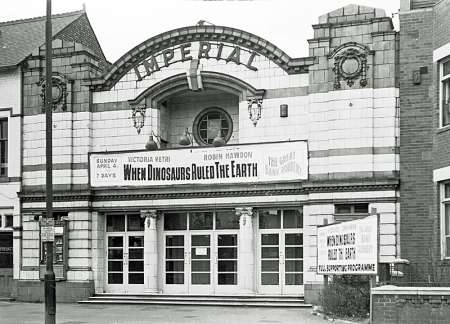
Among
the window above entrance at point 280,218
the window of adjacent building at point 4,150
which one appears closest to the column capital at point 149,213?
the window above entrance at point 280,218

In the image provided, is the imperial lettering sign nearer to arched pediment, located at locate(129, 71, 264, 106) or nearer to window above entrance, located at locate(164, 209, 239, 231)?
arched pediment, located at locate(129, 71, 264, 106)

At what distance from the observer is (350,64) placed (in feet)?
72.9

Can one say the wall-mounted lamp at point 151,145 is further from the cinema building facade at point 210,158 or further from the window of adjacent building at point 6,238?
the window of adjacent building at point 6,238

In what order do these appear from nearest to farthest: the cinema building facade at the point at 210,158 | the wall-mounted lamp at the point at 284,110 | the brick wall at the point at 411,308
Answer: the brick wall at the point at 411,308
the cinema building facade at the point at 210,158
the wall-mounted lamp at the point at 284,110

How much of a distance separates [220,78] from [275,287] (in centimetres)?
694

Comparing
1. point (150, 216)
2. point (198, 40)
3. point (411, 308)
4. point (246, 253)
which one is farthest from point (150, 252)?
point (411, 308)

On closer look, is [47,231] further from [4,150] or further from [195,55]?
[4,150]

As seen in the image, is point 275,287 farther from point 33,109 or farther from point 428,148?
point 33,109

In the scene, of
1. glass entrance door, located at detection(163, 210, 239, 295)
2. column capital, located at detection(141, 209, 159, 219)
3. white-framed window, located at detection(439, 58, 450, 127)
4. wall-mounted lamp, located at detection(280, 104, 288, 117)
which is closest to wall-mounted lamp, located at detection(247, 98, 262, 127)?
wall-mounted lamp, located at detection(280, 104, 288, 117)

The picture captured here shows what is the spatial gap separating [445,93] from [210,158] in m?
7.59

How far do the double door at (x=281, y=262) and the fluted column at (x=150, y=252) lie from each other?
345 centimetres

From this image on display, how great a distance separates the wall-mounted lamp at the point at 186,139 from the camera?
80.0 ft

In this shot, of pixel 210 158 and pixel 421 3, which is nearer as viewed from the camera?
pixel 421 3

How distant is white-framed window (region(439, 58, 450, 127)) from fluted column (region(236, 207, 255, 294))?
654 cm
